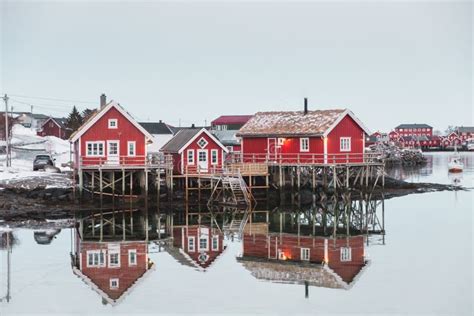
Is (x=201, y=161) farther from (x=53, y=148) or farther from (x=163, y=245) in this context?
(x=53, y=148)

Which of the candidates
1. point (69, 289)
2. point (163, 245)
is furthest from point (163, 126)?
point (69, 289)

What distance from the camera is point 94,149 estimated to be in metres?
42.5

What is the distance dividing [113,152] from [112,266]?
1815cm

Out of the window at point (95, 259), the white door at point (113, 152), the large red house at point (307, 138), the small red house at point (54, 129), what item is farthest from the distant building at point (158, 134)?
the window at point (95, 259)

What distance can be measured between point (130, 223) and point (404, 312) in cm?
1955

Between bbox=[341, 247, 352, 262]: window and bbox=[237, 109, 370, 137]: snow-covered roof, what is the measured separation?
17.7 m

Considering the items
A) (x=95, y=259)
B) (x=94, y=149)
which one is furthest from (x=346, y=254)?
(x=94, y=149)

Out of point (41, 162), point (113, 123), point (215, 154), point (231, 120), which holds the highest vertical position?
point (231, 120)

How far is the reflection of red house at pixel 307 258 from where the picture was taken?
23750 mm

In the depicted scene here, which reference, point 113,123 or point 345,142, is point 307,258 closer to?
point 113,123

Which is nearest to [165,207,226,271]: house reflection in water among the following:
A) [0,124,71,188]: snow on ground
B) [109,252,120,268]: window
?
[109,252,120,268]: window

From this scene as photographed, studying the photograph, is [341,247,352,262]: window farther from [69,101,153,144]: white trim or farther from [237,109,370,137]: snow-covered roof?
[69,101,153,144]: white trim

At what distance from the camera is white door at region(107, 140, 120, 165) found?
4247 centimetres

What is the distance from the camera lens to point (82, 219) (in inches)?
1467
